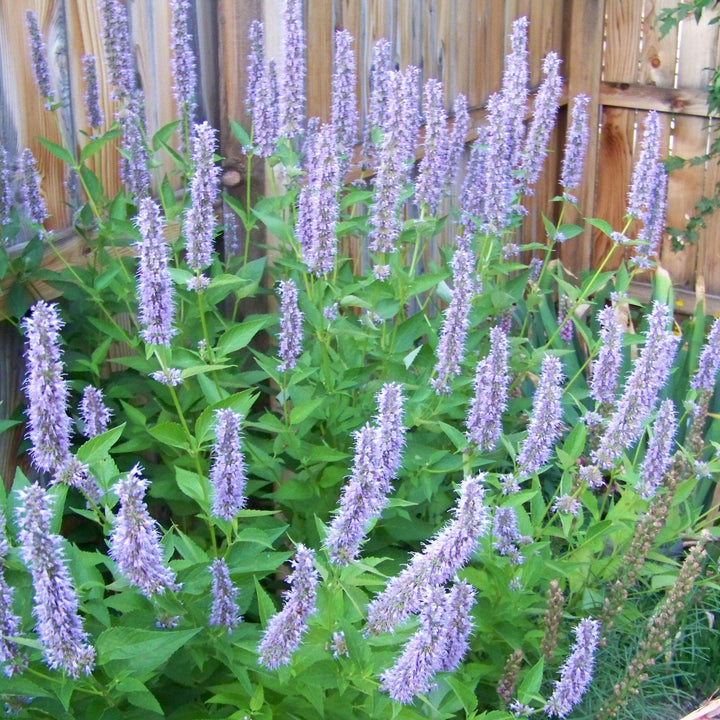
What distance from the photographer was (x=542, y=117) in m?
A: 3.43

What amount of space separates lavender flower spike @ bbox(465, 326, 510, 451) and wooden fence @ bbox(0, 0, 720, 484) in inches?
58.3

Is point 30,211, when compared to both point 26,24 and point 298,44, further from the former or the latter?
point 298,44

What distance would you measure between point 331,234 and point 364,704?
118cm

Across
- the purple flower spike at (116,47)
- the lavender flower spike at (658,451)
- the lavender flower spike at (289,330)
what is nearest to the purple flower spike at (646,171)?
the lavender flower spike at (658,451)

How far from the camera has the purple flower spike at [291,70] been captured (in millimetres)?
3180

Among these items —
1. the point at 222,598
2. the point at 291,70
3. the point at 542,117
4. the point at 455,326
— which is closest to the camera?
the point at 222,598

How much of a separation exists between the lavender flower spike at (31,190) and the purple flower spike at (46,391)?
1.18 metres

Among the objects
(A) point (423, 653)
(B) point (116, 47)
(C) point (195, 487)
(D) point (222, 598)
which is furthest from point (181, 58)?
(A) point (423, 653)

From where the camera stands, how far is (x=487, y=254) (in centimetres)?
344

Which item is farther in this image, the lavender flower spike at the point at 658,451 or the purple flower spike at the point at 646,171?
the purple flower spike at the point at 646,171

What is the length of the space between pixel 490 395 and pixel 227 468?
793mm

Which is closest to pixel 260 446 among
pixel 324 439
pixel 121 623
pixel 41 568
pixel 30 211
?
pixel 324 439

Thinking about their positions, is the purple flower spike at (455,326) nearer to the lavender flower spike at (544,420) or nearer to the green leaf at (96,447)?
the lavender flower spike at (544,420)

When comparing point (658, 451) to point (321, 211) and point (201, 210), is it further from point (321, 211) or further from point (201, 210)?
point (201, 210)
